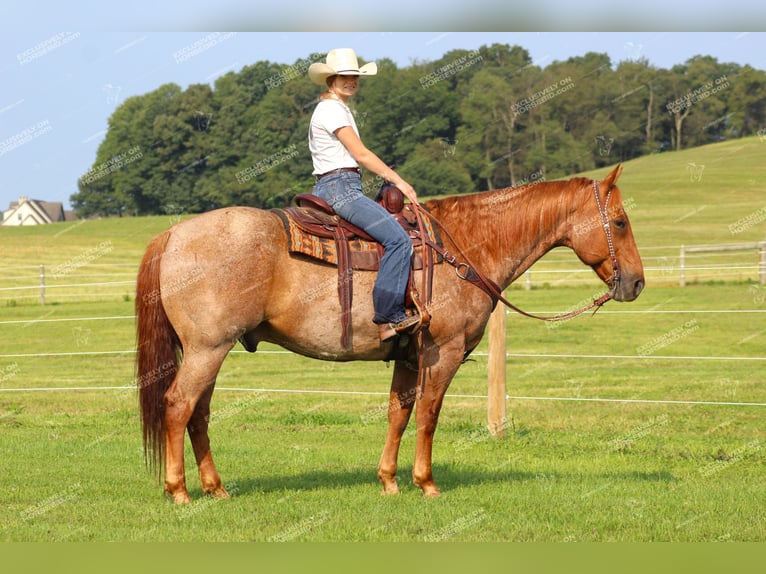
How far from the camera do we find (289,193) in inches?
1887

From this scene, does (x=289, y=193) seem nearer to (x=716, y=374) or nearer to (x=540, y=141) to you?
(x=540, y=141)

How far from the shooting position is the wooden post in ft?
32.4

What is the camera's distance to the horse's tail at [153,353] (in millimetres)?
6527

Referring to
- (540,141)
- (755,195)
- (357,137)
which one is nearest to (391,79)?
(540,141)

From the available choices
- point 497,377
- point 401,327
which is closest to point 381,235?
point 401,327

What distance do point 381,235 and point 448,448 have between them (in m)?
3.34

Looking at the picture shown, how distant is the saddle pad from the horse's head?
165 centimetres

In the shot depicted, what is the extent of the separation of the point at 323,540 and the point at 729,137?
2989 inches

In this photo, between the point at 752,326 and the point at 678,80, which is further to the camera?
the point at 678,80

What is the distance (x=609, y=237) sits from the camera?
23.5 ft

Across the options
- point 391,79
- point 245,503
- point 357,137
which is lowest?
point 245,503

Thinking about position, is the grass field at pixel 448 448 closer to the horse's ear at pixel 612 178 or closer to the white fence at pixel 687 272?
the horse's ear at pixel 612 178

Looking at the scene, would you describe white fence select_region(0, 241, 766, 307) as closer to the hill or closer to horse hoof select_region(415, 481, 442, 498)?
the hill

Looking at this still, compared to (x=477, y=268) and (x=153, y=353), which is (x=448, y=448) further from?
(x=153, y=353)
